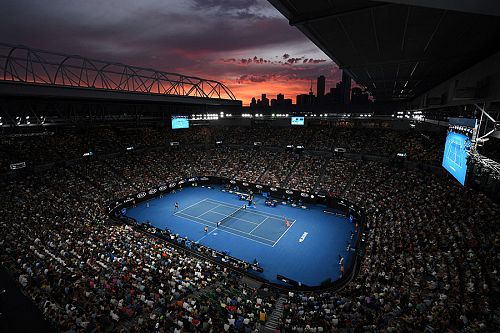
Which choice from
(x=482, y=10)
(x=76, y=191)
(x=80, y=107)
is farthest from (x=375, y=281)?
(x=80, y=107)

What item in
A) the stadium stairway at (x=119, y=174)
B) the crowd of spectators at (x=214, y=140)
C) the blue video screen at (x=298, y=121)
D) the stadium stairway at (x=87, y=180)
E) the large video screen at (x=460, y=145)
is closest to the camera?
the large video screen at (x=460, y=145)

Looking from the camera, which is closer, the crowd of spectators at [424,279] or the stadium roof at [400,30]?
the stadium roof at [400,30]

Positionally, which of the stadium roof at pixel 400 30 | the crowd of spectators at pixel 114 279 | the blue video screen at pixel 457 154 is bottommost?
the crowd of spectators at pixel 114 279

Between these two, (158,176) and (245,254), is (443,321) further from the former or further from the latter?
(158,176)

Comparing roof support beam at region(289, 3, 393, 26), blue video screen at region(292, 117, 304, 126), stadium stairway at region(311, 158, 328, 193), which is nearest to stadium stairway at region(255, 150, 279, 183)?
blue video screen at region(292, 117, 304, 126)

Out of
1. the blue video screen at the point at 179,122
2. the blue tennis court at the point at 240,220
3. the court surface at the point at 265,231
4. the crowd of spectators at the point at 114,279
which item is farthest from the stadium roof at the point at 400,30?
the blue video screen at the point at 179,122

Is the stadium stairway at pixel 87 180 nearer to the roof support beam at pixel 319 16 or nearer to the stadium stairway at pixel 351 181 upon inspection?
the stadium stairway at pixel 351 181
